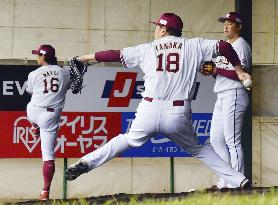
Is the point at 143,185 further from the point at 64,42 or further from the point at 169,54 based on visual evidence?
the point at 169,54

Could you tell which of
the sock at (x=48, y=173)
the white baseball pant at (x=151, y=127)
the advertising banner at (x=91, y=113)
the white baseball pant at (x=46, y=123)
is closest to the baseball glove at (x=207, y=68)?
the white baseball pant at (x=151, y=127)

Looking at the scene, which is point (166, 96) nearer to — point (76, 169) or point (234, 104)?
point (76, 169)

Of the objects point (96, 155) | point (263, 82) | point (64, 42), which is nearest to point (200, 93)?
point (263, 82)

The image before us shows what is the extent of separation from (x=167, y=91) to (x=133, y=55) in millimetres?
515

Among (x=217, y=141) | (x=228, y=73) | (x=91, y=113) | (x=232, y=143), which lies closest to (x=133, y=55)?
(x=228, y=73)

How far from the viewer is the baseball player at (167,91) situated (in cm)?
737

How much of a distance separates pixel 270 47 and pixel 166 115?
4.79m

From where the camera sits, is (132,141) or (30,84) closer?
(132,141)

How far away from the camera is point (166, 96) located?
292 inches

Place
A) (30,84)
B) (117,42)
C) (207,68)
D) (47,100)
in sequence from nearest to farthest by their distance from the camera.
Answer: (207,68), (47,100), (30,84), (117,42)

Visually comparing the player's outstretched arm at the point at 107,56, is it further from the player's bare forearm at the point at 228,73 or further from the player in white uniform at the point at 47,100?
the player in white uniform at the point at 47,100

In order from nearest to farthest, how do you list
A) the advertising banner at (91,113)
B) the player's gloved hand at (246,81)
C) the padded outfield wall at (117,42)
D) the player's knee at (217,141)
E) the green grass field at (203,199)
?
the green grass field at (203,199) < the player's gloved hand at (246,81) < the player's knee at (217,141) < the advertising banner at (91,113) < the padded outfield wall at (117,42)

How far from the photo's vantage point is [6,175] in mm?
11195

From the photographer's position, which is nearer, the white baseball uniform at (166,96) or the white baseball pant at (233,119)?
the white baseball uniform at (166,96)
